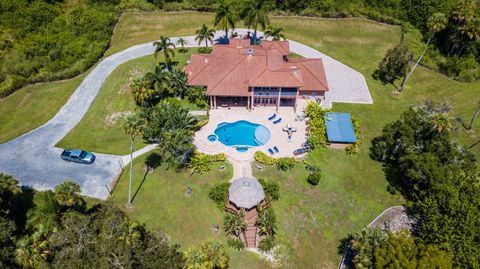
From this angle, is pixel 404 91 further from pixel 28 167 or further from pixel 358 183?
pixel 28 167

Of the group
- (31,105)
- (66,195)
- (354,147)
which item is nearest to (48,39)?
(31,105)

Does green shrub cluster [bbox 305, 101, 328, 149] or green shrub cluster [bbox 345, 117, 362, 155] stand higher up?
green shrub cluster [bbox 305, 101, 328, 149]

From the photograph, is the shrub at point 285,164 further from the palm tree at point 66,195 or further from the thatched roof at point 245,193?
the palm tree at point 66,195

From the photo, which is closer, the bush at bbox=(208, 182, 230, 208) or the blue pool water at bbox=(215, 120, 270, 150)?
the bush at bbox=(208, 182, 230, 208)

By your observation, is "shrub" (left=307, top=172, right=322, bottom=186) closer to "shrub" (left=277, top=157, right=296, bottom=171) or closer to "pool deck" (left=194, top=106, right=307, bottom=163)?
"shrub" (left=277, top=157, right=296, bottom=171)

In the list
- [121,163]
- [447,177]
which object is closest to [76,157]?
[121,163]

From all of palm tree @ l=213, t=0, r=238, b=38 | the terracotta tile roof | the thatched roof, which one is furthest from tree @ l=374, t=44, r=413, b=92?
the thatched roof

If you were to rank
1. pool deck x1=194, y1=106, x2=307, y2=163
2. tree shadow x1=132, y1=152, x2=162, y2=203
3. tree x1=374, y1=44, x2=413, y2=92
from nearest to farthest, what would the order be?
tree shadow x1=132, y1=152, x2=162, y2=203 < pool deck x1=194, y1=106, x2=307, y2=163 < tree x1=374, y1=44, x2=413, y2=92
